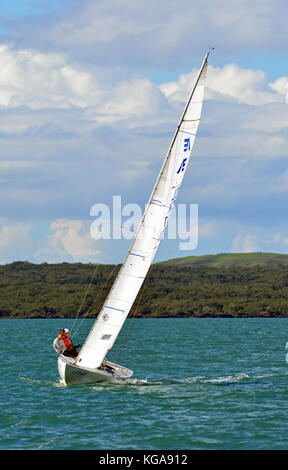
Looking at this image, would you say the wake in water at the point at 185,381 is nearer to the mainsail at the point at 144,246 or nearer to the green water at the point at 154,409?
the green water at the point at 154,409

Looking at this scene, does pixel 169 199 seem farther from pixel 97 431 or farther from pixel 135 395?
pixel 97 431

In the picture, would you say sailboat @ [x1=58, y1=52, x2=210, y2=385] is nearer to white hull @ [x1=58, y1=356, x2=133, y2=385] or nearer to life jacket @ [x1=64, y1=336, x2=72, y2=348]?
white hull @ [x1=58, y1=356, x2=133, y2=385]

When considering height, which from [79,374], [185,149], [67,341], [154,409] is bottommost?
[154,409]

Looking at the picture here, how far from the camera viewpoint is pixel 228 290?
194 m

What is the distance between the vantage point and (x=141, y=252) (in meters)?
30.6

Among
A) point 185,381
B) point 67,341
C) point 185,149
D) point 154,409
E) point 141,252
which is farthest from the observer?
point 185,381

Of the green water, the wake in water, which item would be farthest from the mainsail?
the green water

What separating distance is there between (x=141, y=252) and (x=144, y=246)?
10.8 inches

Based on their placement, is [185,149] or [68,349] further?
[68,349]

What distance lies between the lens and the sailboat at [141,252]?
3047 cm

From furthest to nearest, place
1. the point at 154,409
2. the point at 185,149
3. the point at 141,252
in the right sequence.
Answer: the point at 185,149, the point at 141,252, the point at 154,409

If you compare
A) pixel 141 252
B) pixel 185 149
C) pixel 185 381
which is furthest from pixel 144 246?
pixel 185 381

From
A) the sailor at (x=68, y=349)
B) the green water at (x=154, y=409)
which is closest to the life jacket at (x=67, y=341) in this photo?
the sailor at (x=68, y=349)

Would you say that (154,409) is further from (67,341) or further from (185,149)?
(185,149)
